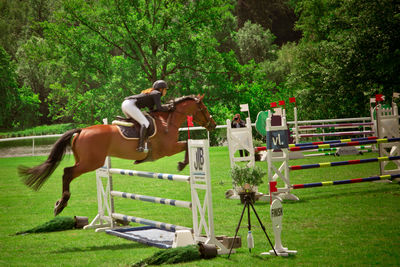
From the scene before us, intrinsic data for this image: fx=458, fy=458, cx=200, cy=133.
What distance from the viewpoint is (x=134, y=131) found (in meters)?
6.55

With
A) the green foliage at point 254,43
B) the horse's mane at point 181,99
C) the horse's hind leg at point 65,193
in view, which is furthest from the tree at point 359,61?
the green foliage at point 254,43

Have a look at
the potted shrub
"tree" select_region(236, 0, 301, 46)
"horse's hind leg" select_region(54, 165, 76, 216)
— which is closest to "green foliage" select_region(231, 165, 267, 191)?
the potted shrub

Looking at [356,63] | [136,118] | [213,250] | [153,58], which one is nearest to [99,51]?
[153,58]

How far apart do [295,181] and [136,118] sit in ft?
16.2

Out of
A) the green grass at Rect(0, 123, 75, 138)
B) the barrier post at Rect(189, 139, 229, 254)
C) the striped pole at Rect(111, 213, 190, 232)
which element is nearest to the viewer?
the barrier post at Rect(189, 139, 229, 254)

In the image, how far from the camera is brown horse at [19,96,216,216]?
230 inches

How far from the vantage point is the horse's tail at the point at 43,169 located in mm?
5805

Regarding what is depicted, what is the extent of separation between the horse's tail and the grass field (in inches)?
31.9

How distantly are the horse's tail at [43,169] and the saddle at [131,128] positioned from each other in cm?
64

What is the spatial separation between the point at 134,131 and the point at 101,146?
1.99 ft

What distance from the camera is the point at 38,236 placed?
21.0 ft

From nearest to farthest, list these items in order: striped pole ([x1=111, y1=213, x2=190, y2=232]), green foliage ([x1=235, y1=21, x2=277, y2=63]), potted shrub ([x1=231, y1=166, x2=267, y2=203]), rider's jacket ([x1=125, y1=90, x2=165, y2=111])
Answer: potted shrub ([x1=231, y1=166, x2=267, y2=203]), striped pole ([x1=111, y1=213, x2=190, y2=232]), rider's jacket ([x1=125, y1=90, x2=165, y2=111]), green foliage ([x1=235, y1=21, x2=277, y2=63])

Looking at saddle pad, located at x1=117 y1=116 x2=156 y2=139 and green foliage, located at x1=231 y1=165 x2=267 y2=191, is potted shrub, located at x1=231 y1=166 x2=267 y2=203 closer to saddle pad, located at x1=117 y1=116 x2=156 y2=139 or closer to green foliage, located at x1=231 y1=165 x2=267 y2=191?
green foliage, located at x1=231 y1=165 x2=267 y2=191

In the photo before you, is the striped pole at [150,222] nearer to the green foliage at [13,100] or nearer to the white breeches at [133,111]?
the white breeches at [133,111]
